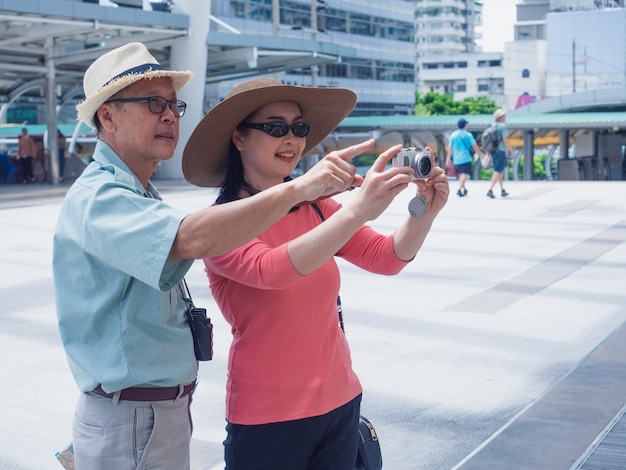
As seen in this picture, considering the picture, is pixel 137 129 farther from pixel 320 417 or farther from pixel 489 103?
pixel 489 103

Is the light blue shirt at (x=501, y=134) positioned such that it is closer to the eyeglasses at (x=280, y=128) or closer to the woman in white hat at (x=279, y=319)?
the woman in white hat at (x=279, y=319)

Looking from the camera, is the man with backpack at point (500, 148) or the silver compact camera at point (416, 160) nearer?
the silver compact camera at point (416, 160)

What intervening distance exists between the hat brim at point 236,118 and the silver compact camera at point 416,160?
1.50 feet

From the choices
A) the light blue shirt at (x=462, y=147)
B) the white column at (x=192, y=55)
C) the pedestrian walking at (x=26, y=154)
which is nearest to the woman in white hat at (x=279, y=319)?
the light blue shirt at (x=462, y=147)

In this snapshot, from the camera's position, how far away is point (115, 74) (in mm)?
2441

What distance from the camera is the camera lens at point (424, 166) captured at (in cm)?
228

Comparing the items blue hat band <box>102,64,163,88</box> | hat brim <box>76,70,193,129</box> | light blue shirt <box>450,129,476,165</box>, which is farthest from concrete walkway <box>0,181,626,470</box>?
light blue shirt <box>450,129,476,165</box>

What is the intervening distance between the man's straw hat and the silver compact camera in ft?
2.18

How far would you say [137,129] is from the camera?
96.4 inches

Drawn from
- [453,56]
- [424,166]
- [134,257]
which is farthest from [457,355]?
[453,56]

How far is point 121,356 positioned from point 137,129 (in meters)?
0.58

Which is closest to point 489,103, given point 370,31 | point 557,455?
point 370,31

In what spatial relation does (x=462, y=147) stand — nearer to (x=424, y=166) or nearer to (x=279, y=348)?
(x=279, y=348)

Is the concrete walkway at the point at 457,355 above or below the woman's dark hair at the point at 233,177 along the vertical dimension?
below
